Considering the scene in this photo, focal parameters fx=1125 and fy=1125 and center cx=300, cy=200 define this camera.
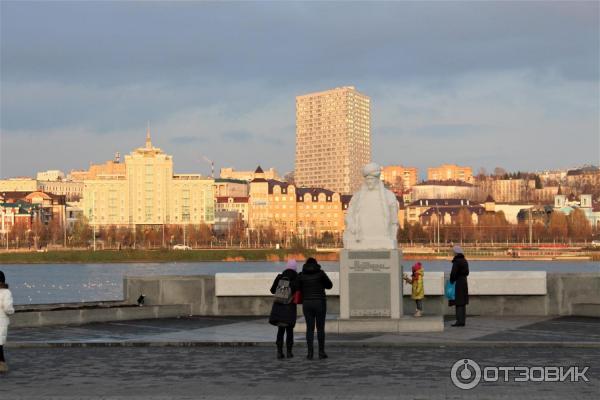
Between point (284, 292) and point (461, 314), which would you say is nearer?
point (284, 292)

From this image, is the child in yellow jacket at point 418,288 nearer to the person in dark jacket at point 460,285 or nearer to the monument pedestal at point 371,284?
the person in dark jacket at point 460,285

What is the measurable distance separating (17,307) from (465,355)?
13320mm

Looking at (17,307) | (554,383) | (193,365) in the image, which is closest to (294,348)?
(193,365)

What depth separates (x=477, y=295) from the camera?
2917 cm

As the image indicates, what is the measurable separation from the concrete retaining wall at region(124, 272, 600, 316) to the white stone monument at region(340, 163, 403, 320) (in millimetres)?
3654

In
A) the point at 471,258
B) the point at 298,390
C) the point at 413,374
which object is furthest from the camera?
the point at 471,258

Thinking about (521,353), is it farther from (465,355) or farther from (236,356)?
(236,356)

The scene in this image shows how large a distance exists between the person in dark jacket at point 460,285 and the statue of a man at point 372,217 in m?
1.80

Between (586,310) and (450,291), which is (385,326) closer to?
(450,291)

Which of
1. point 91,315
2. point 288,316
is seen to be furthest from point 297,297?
point 91,315

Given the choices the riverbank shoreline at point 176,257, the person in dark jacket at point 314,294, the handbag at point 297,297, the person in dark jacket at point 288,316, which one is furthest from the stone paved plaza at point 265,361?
the riverbank shoreline at point 176,257

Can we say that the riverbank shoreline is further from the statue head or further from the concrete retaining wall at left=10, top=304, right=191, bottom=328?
the statue head

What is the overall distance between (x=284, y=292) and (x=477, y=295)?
9.51 metres

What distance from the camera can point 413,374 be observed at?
18.3 meters
